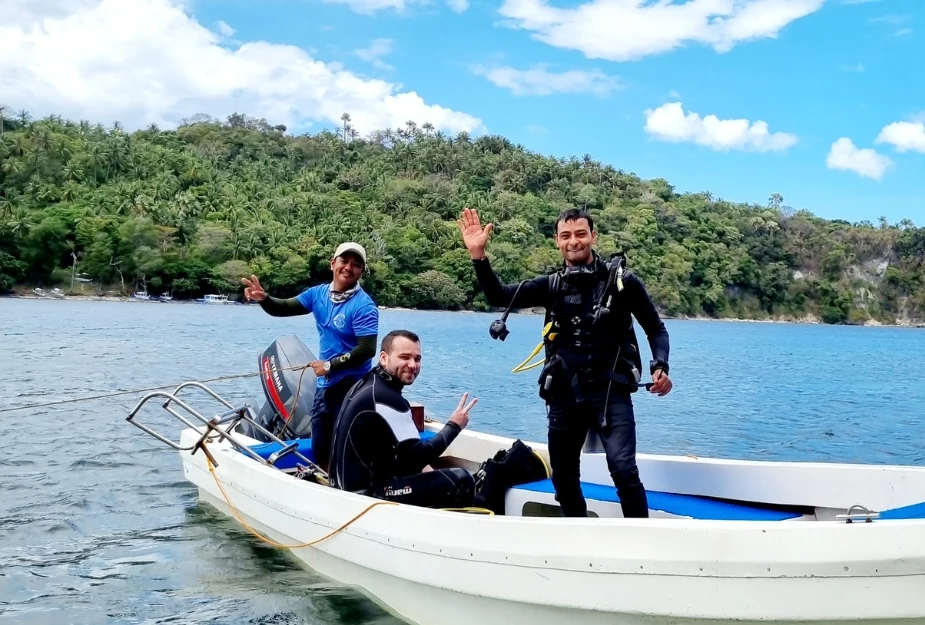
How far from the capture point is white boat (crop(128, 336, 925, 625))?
352 centimetres

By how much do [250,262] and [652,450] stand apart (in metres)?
75.9

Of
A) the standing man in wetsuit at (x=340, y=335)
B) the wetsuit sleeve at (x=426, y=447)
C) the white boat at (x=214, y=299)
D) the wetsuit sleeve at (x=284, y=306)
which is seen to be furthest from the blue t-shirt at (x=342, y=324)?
the white boat at (x=214, y=299)

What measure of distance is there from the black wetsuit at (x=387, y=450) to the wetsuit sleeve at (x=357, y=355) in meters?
1.00

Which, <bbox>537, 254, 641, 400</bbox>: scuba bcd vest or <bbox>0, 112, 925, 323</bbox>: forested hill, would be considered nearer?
<bbox>537, 254, 641, 400</bbox>: scuba bcd vest

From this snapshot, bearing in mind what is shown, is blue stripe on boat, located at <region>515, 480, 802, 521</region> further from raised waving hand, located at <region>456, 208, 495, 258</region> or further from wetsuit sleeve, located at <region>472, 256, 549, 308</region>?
raised waving hand, located at <region>456, 208, 495, 258</region>

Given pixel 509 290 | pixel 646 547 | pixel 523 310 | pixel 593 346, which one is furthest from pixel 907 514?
pixel 523 310

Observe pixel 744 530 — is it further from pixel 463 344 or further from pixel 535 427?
pixel 463 344

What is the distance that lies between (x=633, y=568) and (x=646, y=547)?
0.40 feet

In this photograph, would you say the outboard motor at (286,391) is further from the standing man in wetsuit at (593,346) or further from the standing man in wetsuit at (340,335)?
the standing man in wetsuit at (593,346)

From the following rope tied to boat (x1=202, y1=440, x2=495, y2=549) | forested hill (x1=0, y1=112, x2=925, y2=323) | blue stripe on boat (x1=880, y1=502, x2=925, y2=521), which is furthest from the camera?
forested hill (x1=0, y1=112, x2=925, y2=323)

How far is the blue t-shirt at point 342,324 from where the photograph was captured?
6.15 m

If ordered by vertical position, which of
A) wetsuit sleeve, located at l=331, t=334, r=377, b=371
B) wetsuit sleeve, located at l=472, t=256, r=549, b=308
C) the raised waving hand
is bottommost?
wetsuit sleeve, located at l=331, t=334, r=377, b=371

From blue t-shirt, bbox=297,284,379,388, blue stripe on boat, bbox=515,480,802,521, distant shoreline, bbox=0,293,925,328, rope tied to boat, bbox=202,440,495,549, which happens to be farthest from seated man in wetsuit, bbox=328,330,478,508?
distant shoreline, bbox=0,293,925,328

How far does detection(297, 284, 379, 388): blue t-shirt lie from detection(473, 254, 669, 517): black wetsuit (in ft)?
5.73
